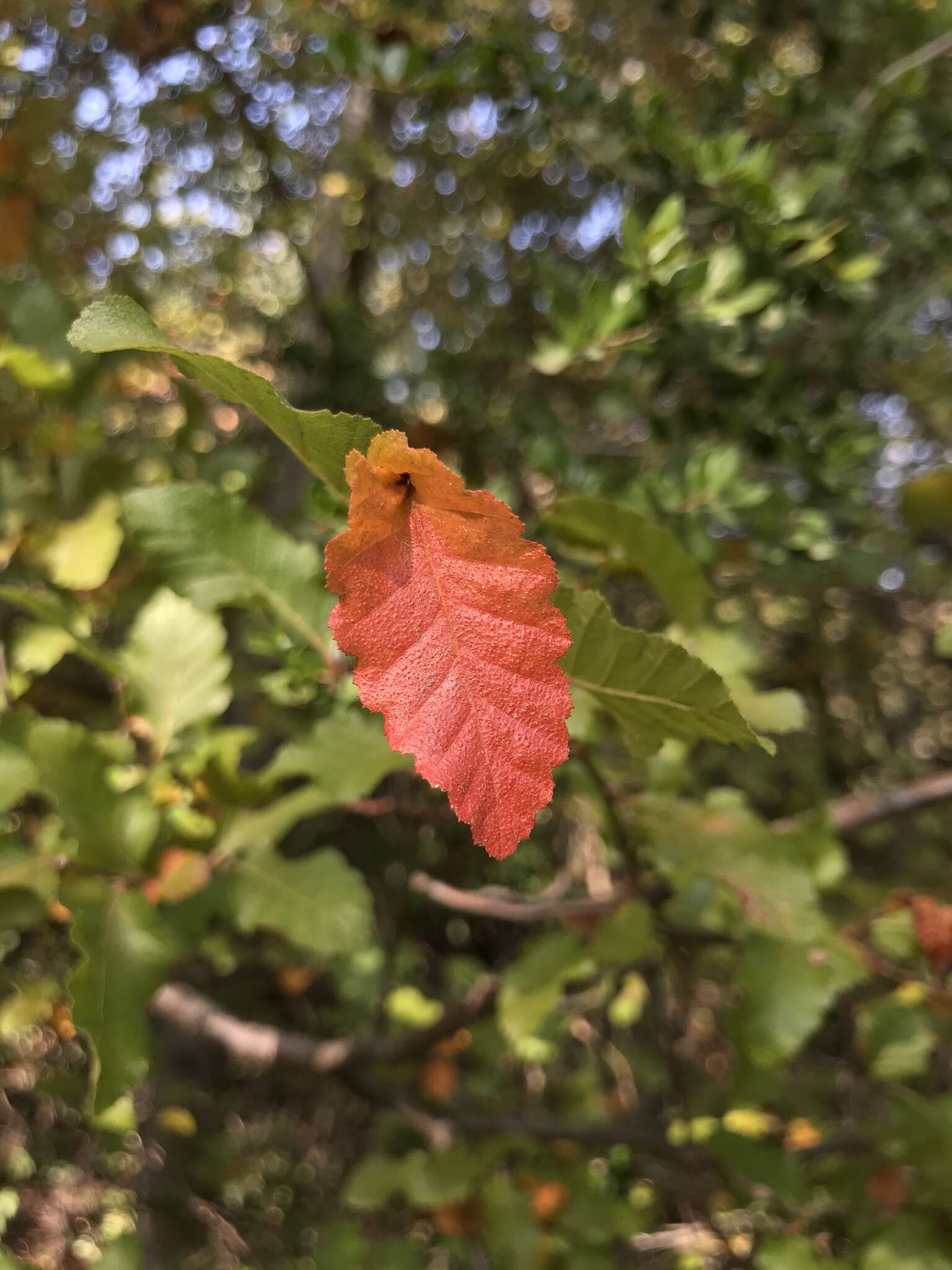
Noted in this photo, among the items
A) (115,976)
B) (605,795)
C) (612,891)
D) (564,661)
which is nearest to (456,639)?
(564,661)

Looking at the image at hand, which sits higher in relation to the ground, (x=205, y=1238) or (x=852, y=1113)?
(x=205, y=1238)

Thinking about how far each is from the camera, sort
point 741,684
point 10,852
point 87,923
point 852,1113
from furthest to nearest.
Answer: point 852,1113
point 741,684
point 10,852
point 87,923

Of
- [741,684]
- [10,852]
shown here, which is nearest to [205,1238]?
[10,852]

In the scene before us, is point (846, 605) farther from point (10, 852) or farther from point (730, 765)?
point (10, 852)

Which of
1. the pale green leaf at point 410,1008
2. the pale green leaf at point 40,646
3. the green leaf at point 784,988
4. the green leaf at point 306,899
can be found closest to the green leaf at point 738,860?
the green leaf at point 784,988

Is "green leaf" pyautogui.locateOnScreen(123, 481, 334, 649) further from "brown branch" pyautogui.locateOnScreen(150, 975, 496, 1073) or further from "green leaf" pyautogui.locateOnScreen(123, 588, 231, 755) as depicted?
"brown branch" pyautogui.locateOnScreen(150, 975, 496, 1073)

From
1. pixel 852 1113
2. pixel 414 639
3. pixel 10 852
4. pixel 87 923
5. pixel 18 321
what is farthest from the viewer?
pixel 852 1113
